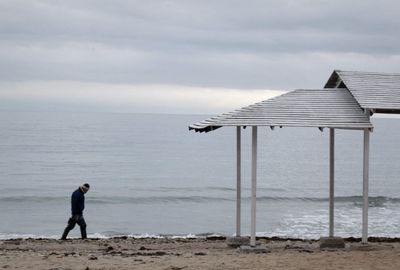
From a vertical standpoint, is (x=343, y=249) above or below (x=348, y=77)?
below

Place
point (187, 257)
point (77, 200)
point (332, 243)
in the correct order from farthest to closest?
point (77, 200) → point (332, 243) → point (187, 257)

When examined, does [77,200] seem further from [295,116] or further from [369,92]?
[369,92]

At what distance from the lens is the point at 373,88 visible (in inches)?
536

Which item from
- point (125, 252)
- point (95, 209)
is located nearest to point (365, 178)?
point (125, 252)

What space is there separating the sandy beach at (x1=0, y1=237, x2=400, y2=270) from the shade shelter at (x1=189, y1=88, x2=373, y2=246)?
3.62 feet

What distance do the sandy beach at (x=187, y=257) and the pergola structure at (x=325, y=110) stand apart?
0.82 meters

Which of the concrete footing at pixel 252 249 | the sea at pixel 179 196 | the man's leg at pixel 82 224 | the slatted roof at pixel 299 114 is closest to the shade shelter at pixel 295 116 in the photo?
the slatted roof at pixel 299 114

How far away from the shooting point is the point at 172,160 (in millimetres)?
68062

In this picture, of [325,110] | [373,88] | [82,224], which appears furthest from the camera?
[82,224]

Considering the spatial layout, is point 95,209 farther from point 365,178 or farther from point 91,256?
point 365,178

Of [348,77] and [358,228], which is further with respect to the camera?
[358,228]

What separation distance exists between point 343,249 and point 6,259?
6.63 meters

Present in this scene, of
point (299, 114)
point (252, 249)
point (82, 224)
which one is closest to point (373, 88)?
point (299, 114)

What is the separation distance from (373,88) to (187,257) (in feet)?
16.6
